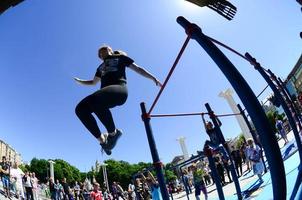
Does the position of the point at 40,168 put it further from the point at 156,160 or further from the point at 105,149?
the point at 156,160

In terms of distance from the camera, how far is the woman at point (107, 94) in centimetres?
332

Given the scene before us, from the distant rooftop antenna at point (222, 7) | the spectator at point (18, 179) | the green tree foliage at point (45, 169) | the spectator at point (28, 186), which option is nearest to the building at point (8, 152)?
the green tree foliage at point (45, 169)

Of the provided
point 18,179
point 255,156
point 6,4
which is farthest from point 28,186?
point 6,4

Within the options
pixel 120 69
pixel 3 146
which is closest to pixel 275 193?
pixel 120 69

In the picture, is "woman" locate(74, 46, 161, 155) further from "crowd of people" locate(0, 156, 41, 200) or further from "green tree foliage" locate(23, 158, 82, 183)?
"green tree foliage" locate(23, 158, 82, 183)

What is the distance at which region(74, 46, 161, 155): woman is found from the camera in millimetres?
3320

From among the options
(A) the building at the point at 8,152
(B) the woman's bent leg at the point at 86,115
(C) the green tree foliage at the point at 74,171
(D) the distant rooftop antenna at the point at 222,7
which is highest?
(A) the building at the point at 8,152

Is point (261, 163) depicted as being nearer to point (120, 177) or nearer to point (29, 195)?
point (29, 195)

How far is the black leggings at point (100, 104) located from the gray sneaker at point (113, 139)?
275 mm

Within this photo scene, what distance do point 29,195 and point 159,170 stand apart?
10.1m

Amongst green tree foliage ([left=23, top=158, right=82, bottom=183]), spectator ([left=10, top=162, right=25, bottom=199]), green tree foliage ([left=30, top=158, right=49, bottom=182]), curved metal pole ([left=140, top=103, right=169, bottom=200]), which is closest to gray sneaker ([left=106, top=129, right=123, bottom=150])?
curved metal pole ([left=140, top=103, right=169, bottom=200])

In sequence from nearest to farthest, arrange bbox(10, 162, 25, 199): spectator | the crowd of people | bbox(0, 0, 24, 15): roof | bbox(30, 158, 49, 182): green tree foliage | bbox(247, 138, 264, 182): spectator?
1. bbox(0, 0, 24, 15): roof
2. bbox(247, 138, 264, 182): spectator
3. the crowd of people
4. bbox(10, 162, 25, 199): spectator
5. bbox(30, 158, 49, 182): green tree foliage

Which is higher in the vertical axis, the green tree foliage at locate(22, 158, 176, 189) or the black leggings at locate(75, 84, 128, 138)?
the green tree foliage at locate(22, 158, 176, 189)

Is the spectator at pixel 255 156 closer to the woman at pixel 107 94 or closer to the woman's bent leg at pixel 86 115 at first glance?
the woman at pixel 107 94
